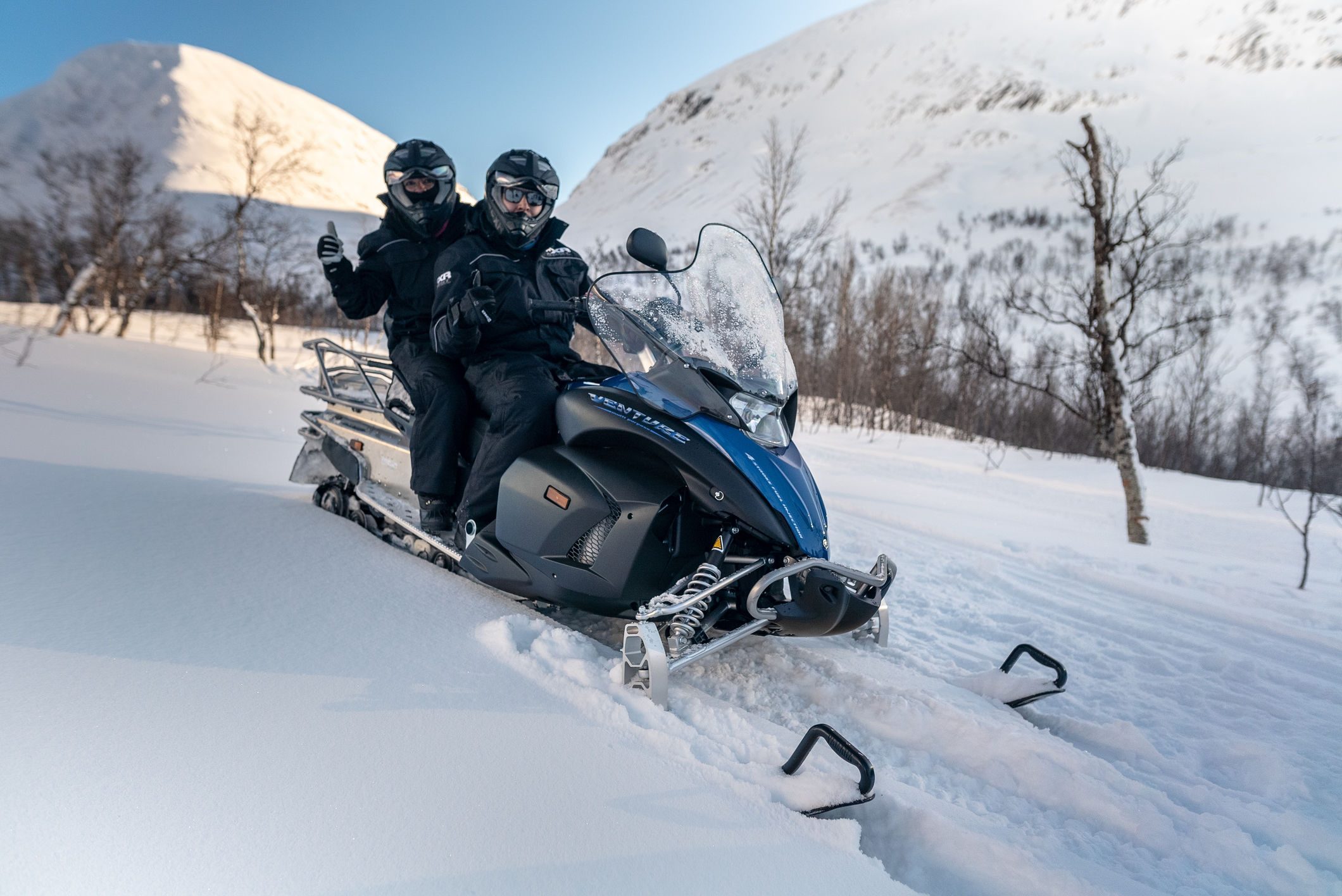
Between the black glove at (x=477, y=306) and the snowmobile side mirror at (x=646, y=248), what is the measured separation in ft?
1.91

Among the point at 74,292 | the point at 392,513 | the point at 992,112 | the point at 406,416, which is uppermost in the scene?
the point at 992,112

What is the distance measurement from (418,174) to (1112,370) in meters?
6.97

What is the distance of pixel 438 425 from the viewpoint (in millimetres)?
2846

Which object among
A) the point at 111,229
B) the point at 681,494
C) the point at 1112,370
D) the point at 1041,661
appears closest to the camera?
the point at 681,494

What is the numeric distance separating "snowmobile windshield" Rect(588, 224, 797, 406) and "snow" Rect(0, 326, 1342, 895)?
3.18 feet

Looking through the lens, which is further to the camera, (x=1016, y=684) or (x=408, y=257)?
(x=408, y=257)

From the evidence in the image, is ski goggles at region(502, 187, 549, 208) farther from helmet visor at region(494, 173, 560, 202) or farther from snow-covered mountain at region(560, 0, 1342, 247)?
snow-covered mountain at region(560, 0, 1342, 247)

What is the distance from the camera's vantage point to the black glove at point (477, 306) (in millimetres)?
2574

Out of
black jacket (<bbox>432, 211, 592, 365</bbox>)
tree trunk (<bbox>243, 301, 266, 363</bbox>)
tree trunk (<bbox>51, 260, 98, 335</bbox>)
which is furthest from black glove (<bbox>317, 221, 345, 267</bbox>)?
tree trunk (<bbox>243, 301, 266, 363</bbox>)

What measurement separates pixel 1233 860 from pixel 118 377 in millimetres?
9354

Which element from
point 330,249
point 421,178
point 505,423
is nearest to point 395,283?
point 330,249

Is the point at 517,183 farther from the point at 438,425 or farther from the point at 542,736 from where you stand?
the point at 542,736

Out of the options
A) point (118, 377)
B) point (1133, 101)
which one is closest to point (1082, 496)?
point (118, 377)

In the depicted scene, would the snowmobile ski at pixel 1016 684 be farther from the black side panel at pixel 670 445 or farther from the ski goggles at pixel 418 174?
the ski goggles at pixel 418 174
